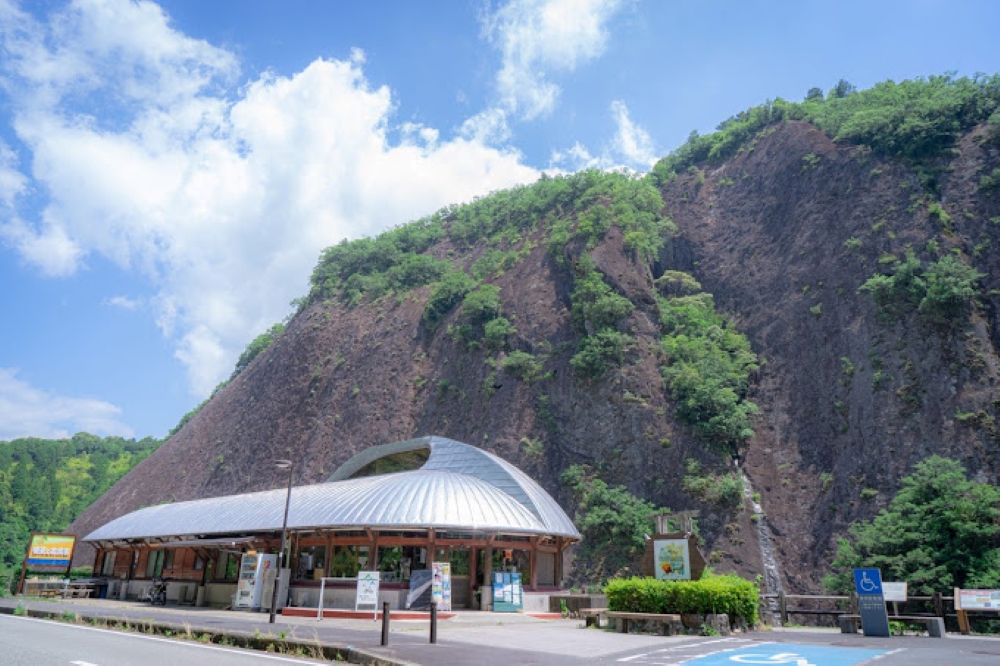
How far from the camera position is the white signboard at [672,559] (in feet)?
70.2

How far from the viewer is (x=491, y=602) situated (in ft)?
85.2

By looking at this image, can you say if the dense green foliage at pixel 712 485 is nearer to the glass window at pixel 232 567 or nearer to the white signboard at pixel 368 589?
the white signboard at pixel 368 589

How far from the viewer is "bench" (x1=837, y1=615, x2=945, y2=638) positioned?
19.0 m

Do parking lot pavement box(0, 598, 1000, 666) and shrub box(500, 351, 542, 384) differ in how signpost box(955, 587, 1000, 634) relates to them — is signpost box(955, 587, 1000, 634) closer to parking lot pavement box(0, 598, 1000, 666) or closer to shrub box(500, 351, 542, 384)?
parking lot pavement box(0, 598, 1000, 666)

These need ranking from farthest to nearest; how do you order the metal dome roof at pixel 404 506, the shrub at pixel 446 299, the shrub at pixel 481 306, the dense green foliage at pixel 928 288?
the shrub at pixel 446 299 → the shrub at pixel 481 306 → the dense green foliage at pixel 928 288 → the metal dome roof at pixel 404 506

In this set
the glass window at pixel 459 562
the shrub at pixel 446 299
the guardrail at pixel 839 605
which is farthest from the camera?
the shrub at pixel 446 299

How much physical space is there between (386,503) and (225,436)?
1843 inches

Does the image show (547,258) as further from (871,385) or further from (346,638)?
(346,638)

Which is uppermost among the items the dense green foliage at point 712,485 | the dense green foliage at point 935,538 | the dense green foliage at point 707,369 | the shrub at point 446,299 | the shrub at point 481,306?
the shrub at point 446,299

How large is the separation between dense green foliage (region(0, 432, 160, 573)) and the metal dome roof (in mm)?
60196

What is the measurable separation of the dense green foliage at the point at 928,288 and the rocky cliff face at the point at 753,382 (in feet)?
2.50

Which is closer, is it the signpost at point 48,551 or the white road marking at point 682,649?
the white road marking at point 682,649

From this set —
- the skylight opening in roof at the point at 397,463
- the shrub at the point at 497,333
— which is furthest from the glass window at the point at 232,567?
the shrub at the point at 497,333

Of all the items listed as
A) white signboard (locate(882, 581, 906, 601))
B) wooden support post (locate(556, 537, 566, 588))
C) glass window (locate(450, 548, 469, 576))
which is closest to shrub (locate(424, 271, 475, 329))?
wooden support post (locate(556, 537, 566, 588))
